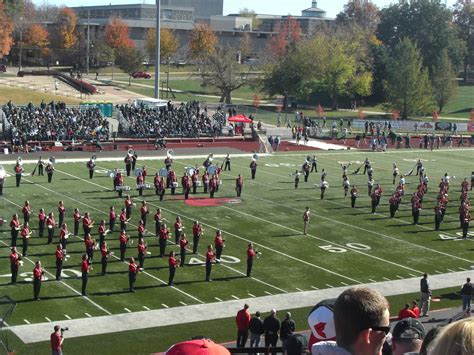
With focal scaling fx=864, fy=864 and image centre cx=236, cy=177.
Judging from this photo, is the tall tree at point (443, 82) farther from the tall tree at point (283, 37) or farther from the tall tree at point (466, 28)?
the tall tree at point (466, 28)

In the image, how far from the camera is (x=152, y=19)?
11806 centimetres

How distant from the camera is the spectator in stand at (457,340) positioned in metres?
2.89

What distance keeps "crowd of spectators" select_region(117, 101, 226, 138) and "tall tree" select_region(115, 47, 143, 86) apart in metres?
34.8

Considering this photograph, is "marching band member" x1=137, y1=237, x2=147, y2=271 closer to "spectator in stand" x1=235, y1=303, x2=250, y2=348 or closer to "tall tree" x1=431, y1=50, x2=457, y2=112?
→ "spectator in stand" x1=235, y1=303, x2=250, y2=348

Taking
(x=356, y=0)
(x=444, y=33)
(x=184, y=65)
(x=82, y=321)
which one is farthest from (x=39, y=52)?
(x=82, y=321)

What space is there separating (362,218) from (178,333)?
45.4 feet

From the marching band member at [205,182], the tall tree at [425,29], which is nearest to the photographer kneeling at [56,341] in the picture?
the marching band member at [205,182]

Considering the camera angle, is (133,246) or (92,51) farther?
(92,51)

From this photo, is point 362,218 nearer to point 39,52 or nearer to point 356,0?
point 39,52

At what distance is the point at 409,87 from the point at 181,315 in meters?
56.3

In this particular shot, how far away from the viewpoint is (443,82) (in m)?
78.2

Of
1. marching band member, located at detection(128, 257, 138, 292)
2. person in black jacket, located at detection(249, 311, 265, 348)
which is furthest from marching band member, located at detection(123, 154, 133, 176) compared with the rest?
person in black jacket, located at detection(249, 311, 265, 348)

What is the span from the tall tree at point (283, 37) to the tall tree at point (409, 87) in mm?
19148

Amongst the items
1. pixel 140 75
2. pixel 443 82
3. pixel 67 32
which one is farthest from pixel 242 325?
pixel 67 32
